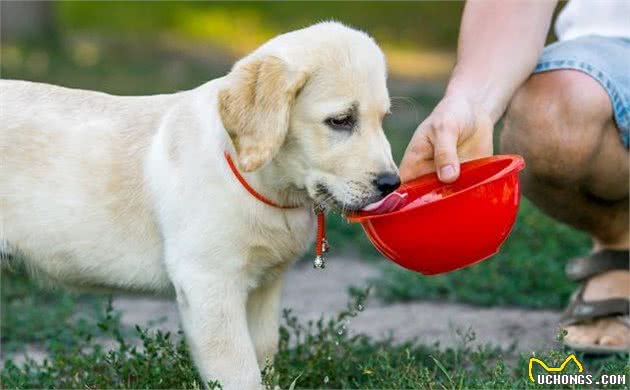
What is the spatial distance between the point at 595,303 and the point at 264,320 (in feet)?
4.19

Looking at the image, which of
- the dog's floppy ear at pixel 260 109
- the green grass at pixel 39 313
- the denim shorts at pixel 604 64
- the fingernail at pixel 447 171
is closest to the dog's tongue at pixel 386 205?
the fingernail at pixel 447 171

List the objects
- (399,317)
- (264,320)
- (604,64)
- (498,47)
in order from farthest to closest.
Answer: (399,317) < (604,64) < (498,47) < (264,320)

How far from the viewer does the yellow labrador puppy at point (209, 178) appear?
9.88 ft

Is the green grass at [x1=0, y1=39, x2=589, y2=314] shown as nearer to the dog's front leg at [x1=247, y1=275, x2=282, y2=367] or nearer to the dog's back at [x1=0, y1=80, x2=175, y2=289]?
the dog's front leg at [x1=247, y1=275, x2=282, y2=367]

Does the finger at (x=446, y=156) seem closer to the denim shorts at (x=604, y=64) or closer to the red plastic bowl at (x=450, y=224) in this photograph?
the red plastic bowl at (x=450, y=224)

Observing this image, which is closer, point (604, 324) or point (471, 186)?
point (471, 186)

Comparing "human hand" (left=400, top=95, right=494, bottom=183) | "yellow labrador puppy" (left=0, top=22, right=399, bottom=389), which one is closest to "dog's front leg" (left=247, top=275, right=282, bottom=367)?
"yellow labrador puppy" (left=0, top=22, right=399, bottom=389)

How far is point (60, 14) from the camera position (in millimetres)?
15242

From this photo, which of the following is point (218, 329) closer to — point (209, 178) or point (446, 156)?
point (209, 178)

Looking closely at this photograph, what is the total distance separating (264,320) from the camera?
3486 mm

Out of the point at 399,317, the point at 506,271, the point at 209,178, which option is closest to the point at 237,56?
the point at 506,271

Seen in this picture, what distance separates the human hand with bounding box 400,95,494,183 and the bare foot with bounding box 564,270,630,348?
90cm

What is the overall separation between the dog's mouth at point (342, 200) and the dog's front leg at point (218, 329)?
0.34 metres

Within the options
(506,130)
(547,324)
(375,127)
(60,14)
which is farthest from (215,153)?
(60,14)
